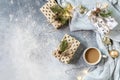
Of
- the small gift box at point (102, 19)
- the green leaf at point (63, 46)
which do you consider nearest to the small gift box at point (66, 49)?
the green leaf at point (63, 46)

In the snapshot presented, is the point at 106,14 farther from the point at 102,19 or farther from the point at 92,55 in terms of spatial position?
the point at 92,55

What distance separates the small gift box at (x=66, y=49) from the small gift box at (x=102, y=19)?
0.14 metres

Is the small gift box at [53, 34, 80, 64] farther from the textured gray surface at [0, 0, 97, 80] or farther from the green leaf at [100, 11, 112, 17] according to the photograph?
the green leaf at [100, 11, 112, 17]

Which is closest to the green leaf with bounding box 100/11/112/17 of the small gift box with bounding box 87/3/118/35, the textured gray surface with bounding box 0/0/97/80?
the small gift box with bounding box 87/3/118/35

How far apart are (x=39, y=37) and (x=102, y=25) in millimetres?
344

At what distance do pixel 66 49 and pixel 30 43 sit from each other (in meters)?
0.20

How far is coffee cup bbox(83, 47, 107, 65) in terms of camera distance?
6.18 ft

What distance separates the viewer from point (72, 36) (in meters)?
1.97

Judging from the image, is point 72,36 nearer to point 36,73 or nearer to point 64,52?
point 64,52

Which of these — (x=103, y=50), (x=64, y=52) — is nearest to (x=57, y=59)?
(x=64, y=52)

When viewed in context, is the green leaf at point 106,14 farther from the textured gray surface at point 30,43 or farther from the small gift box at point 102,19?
the textured gray surface at point 30,43

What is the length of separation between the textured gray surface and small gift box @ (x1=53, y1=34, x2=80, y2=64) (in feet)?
0.16

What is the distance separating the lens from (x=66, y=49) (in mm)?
1906

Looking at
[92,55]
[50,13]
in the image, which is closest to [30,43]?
[50,13]
